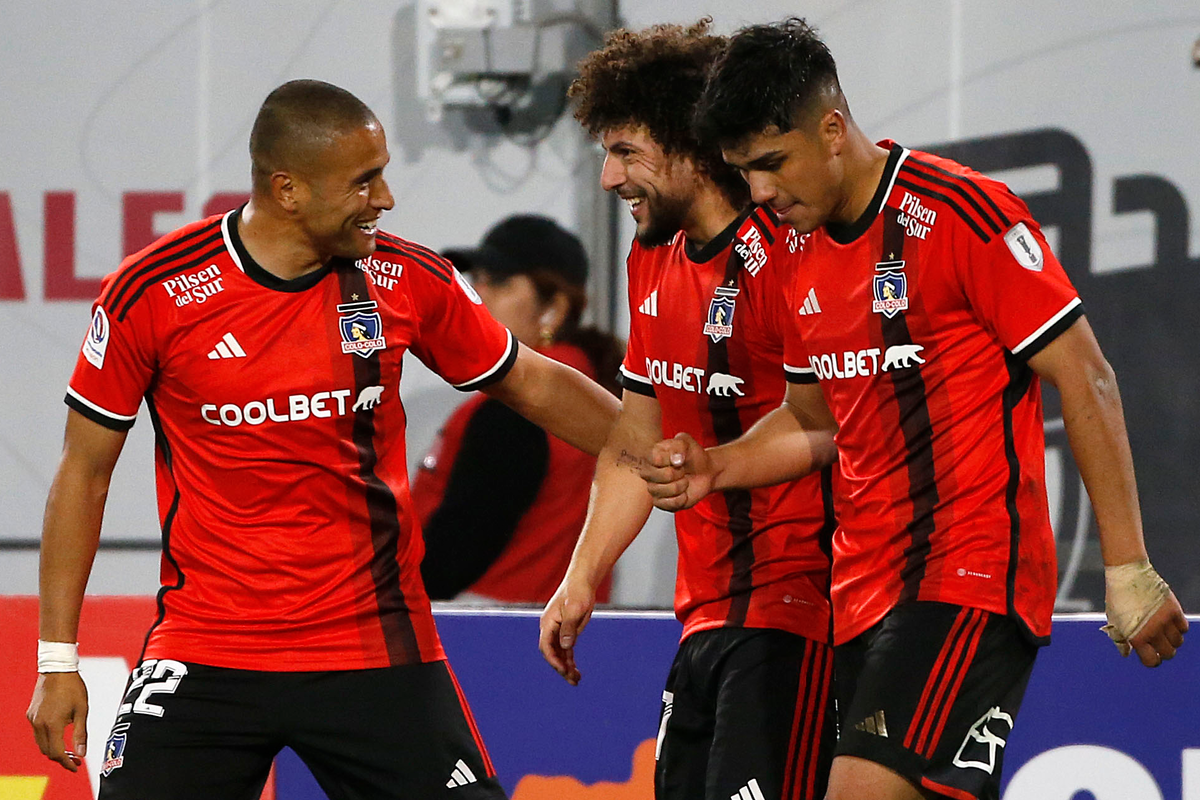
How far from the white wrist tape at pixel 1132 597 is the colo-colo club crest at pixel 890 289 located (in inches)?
23.9

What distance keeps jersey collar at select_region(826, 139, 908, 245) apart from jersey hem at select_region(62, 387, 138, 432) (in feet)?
4.83

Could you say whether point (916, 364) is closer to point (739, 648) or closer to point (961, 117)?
point (739, 648)

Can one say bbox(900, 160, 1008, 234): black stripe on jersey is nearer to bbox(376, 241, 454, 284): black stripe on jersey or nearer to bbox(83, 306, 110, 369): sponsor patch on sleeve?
bbox(376, 241, 454, 284): black stripe on jersey

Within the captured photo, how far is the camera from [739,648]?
10.9ft

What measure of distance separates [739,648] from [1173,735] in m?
1.34

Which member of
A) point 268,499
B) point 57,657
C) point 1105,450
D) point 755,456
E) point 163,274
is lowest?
point 57,657

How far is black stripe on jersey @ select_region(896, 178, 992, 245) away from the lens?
2846 millimetres

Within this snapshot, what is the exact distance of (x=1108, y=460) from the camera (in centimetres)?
278

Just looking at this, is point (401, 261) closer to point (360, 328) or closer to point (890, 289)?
point (360, 328)

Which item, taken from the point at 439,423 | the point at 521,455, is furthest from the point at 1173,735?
the point at 439,423

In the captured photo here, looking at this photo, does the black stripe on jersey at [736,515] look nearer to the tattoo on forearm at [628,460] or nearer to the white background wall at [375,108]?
the tattoo on forearm at [628,460]

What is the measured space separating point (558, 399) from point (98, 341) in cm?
101

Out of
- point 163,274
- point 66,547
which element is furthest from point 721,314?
point 66,547

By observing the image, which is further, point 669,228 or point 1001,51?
point 1001,51
